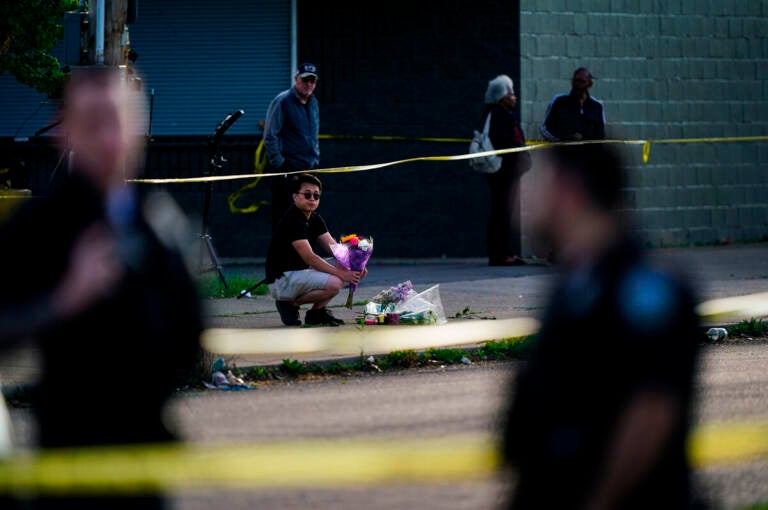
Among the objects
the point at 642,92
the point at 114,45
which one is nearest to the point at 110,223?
the point at 114,45

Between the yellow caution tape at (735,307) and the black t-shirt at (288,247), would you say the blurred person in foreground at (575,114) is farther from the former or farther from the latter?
the black t-shirt at (288,247)

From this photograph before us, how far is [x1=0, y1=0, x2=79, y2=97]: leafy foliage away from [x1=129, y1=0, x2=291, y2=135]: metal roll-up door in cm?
106

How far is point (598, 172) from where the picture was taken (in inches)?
132

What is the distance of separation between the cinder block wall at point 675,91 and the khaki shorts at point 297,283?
5825 millimetres

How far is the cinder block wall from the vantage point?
16.5m

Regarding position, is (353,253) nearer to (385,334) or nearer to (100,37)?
(385,334)

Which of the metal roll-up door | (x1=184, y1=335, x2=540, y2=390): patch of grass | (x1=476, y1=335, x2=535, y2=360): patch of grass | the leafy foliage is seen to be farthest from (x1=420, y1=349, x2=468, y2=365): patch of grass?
the leafy foliage

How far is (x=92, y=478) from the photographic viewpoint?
351 cm

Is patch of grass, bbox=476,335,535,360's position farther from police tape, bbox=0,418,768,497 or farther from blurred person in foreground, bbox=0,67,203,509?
blurred person in foreground, bbox=0,67,203,509

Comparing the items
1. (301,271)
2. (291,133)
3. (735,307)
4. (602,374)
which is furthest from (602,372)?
(291,133)

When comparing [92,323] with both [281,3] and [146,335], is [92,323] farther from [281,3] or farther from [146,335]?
[281,3]

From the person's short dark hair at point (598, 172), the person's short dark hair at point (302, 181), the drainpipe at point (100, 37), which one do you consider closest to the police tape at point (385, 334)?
the person's short dark hair at point (302, 181)

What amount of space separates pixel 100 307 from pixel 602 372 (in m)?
1.23

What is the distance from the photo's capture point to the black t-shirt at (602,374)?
3119 mm
